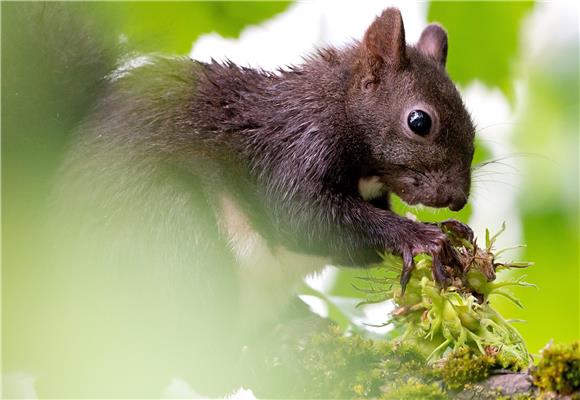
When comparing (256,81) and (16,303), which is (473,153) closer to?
(256,81)

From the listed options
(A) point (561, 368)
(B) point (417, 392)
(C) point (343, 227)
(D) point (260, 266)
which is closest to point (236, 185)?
(D) point (260, 266)

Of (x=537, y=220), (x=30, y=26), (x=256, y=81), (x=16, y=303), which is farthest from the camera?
(x=256, y=81)

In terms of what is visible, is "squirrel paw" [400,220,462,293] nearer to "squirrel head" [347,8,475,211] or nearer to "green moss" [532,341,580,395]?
"squirrel head" [347,8,475,211]

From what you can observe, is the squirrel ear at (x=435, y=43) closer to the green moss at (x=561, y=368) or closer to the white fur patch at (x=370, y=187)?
the white fur patch at (x=370, y=187)

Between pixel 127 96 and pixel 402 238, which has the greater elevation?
pixel 127 96

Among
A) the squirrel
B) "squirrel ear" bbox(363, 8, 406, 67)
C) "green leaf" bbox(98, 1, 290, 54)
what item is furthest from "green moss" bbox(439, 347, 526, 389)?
"squirrel ear" bbox(363, 8, 406, 67)

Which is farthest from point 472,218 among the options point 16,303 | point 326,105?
point 16,303

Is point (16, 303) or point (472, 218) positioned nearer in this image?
point (16, 303)
